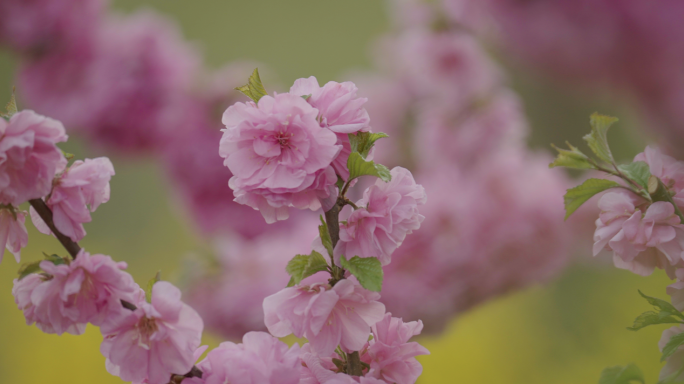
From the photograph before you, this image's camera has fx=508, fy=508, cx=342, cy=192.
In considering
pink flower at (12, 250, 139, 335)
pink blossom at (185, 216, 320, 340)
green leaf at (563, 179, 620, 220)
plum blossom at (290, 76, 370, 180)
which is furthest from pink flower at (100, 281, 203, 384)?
pink blossom at (185, 216, 320, 340)

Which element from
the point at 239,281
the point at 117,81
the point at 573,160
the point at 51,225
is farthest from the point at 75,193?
the point at 117,81

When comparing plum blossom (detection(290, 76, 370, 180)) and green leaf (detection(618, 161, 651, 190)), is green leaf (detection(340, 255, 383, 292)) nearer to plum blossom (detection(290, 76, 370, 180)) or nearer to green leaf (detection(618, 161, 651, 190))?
plum blossom (detection(290, 76, 370, 180))

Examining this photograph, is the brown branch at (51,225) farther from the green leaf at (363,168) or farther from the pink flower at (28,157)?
the green leaf at (363,168)

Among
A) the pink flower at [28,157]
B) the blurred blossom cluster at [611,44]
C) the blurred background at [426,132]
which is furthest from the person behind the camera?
the blurred background at [426,132]

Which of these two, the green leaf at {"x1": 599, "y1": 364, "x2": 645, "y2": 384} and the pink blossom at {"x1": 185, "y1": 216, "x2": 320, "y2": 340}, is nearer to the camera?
the green leaf at {"x1": 599, "y1": 364, "x2": 645, "y2": 384}

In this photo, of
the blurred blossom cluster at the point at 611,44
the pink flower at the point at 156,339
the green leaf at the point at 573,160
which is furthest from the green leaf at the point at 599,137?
the blurred blossom cluster at the point at 611,44

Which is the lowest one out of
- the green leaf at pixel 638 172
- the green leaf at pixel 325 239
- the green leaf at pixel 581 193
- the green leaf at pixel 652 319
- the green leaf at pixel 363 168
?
the green leaf at pixel 652 319

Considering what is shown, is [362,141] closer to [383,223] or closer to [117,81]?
[383,223]
